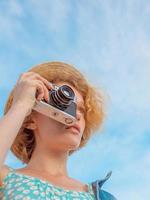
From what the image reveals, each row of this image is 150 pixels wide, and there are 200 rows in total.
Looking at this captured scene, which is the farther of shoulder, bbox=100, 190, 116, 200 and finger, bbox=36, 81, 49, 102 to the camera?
shoulder, bbox=100, 190, 116, 200

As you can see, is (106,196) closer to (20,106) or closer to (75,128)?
(75,128)

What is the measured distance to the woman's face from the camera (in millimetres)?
2865

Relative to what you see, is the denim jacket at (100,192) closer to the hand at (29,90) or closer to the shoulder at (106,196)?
the shoulder at (106,196)

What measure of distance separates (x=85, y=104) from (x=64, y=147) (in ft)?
1.34

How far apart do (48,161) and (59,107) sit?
1.31 feet

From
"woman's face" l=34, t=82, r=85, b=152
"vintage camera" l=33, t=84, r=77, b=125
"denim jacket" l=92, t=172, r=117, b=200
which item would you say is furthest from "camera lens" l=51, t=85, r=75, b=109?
"denim jacket" l=92, t=172, r=117, b=200

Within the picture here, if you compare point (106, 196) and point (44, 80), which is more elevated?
point (44, 80)

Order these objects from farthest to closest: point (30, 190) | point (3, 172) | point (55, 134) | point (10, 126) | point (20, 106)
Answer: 1. point (55, 134)
2. point (3, 172)
3. point (30, 190)
4. point (20, 106)
5. point (10, 126)

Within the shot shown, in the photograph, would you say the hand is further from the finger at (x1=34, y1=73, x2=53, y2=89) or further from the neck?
the neck

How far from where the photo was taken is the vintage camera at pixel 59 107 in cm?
268

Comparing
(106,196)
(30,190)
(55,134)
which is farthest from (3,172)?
(106,196)

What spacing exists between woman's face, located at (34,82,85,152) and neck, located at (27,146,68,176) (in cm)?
4

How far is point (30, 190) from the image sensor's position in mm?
2615

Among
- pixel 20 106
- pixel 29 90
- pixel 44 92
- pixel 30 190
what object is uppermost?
pixel 44 92
